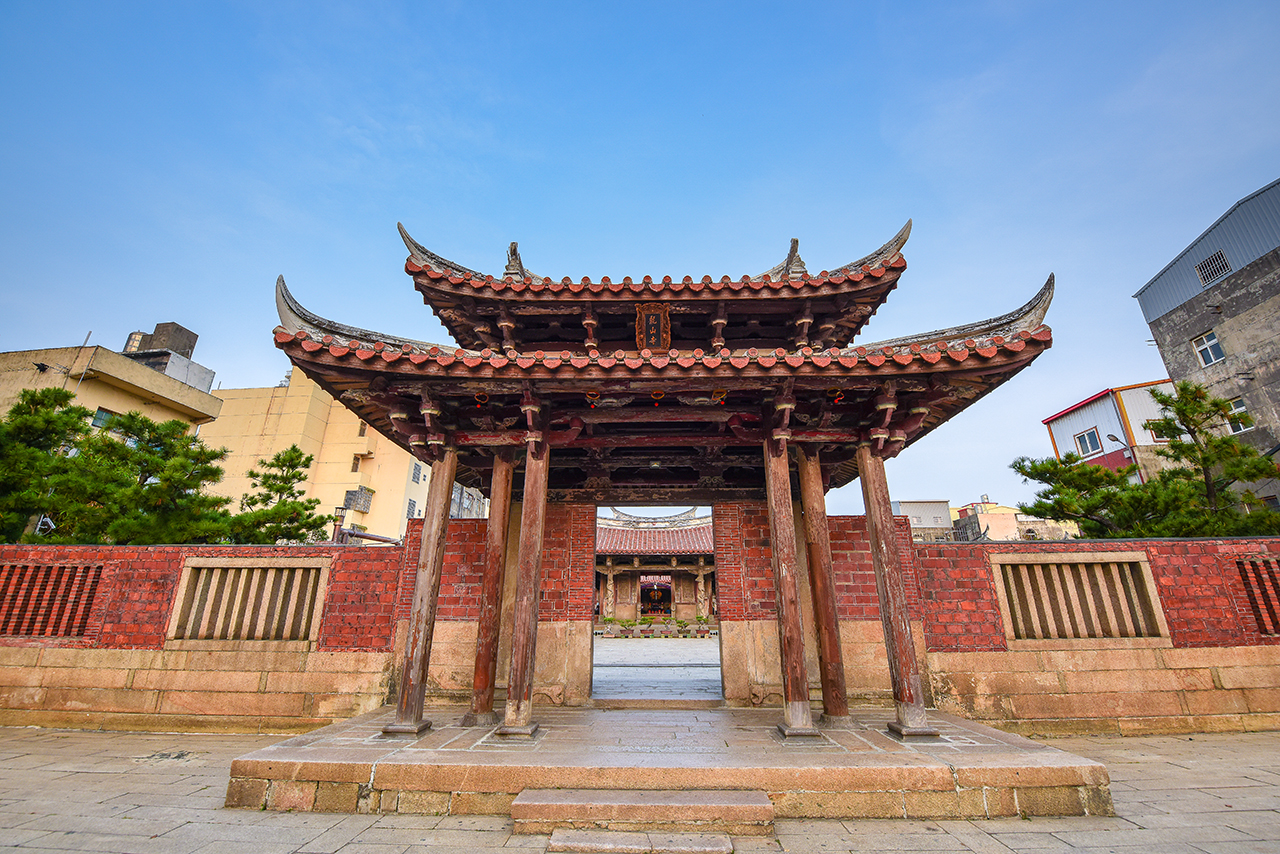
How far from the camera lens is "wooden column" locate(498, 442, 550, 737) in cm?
586

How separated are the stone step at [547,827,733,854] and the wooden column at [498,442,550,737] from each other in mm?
1817

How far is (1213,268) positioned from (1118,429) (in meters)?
8.56

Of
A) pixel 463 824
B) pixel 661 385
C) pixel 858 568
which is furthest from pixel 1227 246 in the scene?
pixel 463 824

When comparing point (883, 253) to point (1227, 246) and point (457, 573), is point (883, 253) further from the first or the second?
point (1227, 246)

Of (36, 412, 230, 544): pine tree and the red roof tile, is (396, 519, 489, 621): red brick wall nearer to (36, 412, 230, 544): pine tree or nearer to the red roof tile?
(36, 412, 230, 544): pine tree

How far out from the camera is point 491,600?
6652 millimetres

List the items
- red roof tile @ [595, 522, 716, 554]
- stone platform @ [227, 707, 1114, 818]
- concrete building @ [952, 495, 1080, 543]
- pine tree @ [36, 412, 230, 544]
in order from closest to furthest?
1. stone platform @ [227, 707, 1114, 818]
2. pine tree @ [36, 412, 230, 544]
3. red roof tile @ [595, 522, 716, 554]
4. concrete building @ [952, 495, 1080, 543]

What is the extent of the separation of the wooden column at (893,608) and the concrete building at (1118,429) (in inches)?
941

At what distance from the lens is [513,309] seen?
7.80 meters

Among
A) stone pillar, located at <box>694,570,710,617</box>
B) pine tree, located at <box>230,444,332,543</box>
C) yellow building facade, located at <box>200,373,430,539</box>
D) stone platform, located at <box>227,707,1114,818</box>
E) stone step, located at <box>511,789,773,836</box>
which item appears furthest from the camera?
yellow building facade, located at <box>200,373,430,539</box>

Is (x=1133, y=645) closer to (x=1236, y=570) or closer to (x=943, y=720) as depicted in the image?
(x=1236, y=570)

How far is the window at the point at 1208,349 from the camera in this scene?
20078mm

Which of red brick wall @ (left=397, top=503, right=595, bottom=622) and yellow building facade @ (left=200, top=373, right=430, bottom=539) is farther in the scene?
yellow building facade @ (left=200, top=373, right=430, bottom=539)

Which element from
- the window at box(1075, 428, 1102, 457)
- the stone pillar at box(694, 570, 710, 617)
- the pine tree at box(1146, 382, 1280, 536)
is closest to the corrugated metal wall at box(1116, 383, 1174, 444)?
the window at box(1075, 428, 1102, 457)
